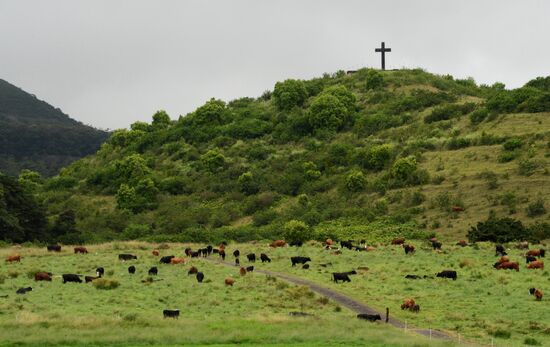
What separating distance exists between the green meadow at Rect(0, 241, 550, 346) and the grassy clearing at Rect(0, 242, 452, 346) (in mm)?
54

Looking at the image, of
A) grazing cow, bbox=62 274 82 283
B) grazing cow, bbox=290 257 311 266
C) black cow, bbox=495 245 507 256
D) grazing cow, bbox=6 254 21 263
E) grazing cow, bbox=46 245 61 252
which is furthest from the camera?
grazing cow, bbox=46 245 61 252

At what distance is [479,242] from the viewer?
6281 centimetres

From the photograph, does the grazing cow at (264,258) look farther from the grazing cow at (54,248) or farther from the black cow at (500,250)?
the grazing cow at (54,248)

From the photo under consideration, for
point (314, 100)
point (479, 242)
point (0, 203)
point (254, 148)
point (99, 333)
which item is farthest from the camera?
point (314, 100)

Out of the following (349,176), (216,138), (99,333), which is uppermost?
(216,138)

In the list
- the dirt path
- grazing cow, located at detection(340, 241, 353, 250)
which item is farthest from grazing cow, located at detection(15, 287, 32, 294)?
grazing cow, located at detection(340, 241, 353, 250)

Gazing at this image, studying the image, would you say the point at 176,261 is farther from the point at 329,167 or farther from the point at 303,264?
the point at 329,167

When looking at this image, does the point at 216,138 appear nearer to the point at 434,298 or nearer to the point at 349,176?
the point at 349,176

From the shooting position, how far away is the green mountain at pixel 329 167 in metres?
78.4

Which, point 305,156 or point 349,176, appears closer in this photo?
point 349,176

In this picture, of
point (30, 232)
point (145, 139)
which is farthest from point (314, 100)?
point (30, 232)

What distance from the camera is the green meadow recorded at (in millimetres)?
30484

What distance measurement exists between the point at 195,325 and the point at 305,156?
2993 inches

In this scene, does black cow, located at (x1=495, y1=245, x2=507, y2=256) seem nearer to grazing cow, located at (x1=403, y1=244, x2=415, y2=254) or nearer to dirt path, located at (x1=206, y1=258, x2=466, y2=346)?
grazing cow, located at (x1=403, y1=244, x2=415, y2=254)
